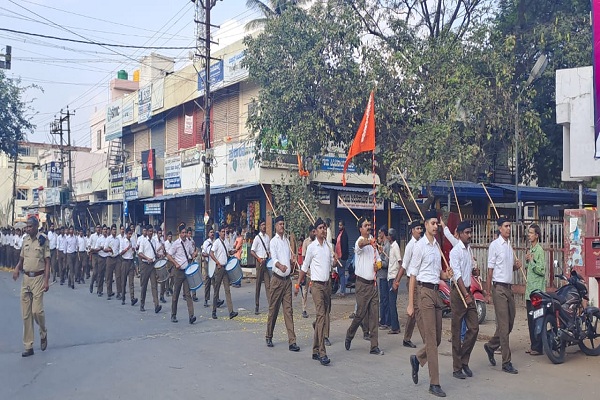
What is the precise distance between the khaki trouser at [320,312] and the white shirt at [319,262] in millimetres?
107

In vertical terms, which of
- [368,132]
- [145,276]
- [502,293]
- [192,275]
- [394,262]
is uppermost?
[368,132]

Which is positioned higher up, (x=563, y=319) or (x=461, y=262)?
(x=461, y=262)

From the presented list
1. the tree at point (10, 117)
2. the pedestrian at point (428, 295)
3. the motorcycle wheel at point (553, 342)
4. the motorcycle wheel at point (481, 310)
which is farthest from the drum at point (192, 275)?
the tree at point (10, 117)

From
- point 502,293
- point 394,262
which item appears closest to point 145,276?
point 394,262

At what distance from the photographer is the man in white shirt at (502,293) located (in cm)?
783

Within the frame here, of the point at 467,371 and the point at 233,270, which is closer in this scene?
the point at 467,371

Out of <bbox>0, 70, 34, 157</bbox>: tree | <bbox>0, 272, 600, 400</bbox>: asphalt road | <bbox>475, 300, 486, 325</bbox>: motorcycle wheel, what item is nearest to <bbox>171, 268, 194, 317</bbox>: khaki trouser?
<bbox>0, 272, 600, 400</bbox>: asphalt road

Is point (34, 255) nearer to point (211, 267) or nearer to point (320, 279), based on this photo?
point (320, 279)

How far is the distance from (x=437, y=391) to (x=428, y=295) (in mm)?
1066

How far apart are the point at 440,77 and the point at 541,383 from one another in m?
7.04

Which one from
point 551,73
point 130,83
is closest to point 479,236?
point 551,73

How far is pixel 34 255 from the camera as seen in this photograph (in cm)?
931

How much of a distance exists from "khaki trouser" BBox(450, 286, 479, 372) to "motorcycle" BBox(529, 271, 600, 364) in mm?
1367

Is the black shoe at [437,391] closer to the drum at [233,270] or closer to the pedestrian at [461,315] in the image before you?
the pedestrian at [461,315]
